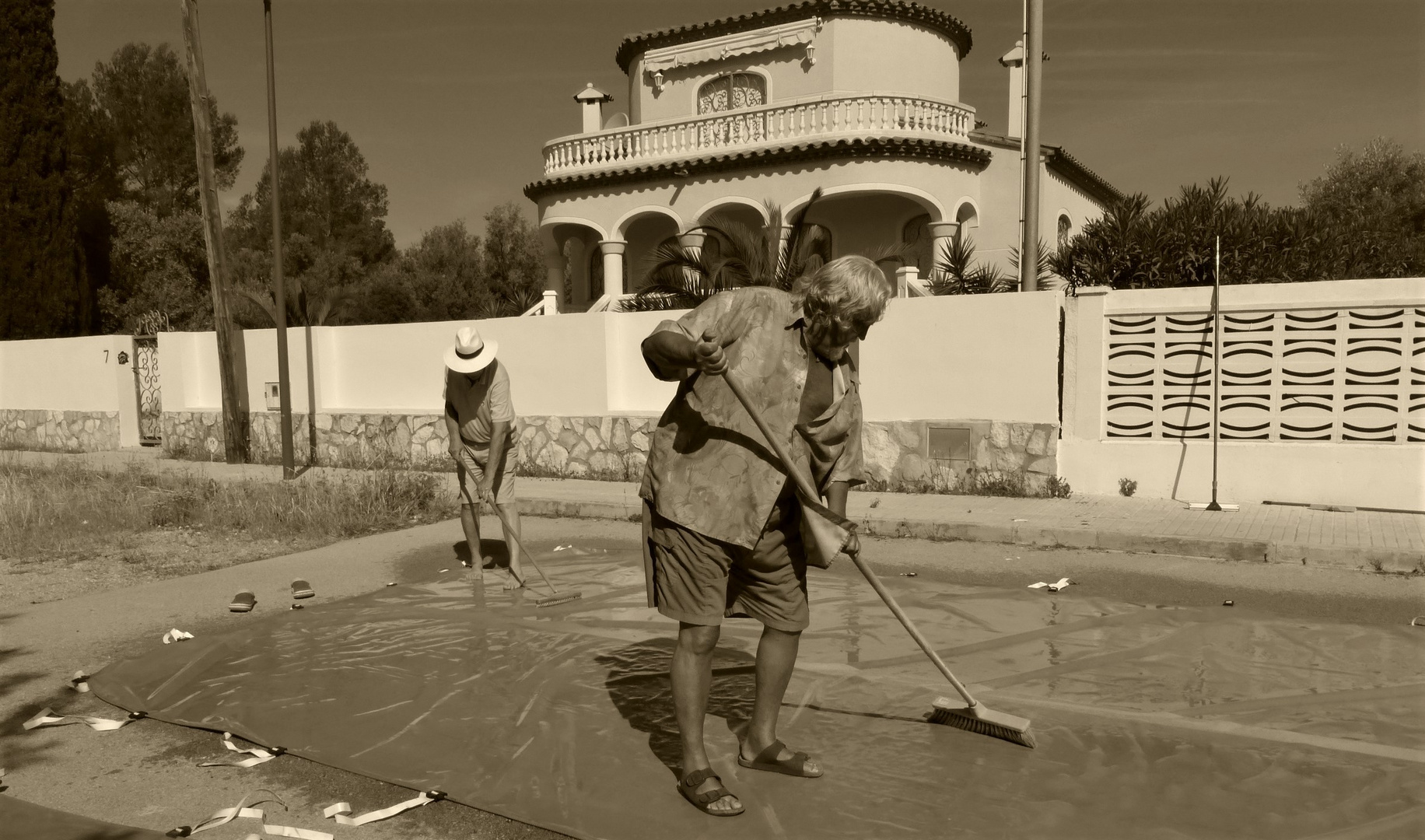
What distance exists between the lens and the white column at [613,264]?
20562 millimetres

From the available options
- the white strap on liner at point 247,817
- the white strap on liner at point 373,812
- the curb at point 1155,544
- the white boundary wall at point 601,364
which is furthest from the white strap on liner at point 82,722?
the white boundary wall at point 601,364

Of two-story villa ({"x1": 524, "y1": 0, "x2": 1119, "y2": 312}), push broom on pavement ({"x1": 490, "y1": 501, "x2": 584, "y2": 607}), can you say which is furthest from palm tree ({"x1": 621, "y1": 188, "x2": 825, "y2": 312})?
push broom on pavement ({"x1": 490, "y1": 501, "x2": 584, "y2": 607})

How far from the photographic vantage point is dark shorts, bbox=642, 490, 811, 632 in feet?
10.7

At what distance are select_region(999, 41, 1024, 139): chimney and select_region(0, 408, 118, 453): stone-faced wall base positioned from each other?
18388mm

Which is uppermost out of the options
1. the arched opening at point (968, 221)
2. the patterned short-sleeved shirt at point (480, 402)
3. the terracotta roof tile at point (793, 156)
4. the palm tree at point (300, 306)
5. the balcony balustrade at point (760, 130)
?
the balcony balustrade at point (760, 130)

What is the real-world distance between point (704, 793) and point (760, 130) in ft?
56.0

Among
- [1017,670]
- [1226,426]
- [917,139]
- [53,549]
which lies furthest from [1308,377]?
[53,549]

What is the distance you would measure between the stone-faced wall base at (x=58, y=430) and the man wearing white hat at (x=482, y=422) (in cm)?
1486

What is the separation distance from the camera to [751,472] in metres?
3.26

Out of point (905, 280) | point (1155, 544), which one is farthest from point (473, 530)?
point (905, 280)

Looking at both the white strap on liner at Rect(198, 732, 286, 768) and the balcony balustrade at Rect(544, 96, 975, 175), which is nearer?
the white strap on liner at Rect(198, 732, 286, 768)

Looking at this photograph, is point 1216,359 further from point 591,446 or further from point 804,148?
point 804,148

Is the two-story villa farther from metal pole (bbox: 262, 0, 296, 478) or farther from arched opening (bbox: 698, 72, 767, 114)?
metal pole (bbox: 262, 0, 296, 478)

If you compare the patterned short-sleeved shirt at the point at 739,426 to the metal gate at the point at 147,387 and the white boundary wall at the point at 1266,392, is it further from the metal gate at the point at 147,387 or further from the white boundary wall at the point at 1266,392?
the metal gate at the point at 147,387
